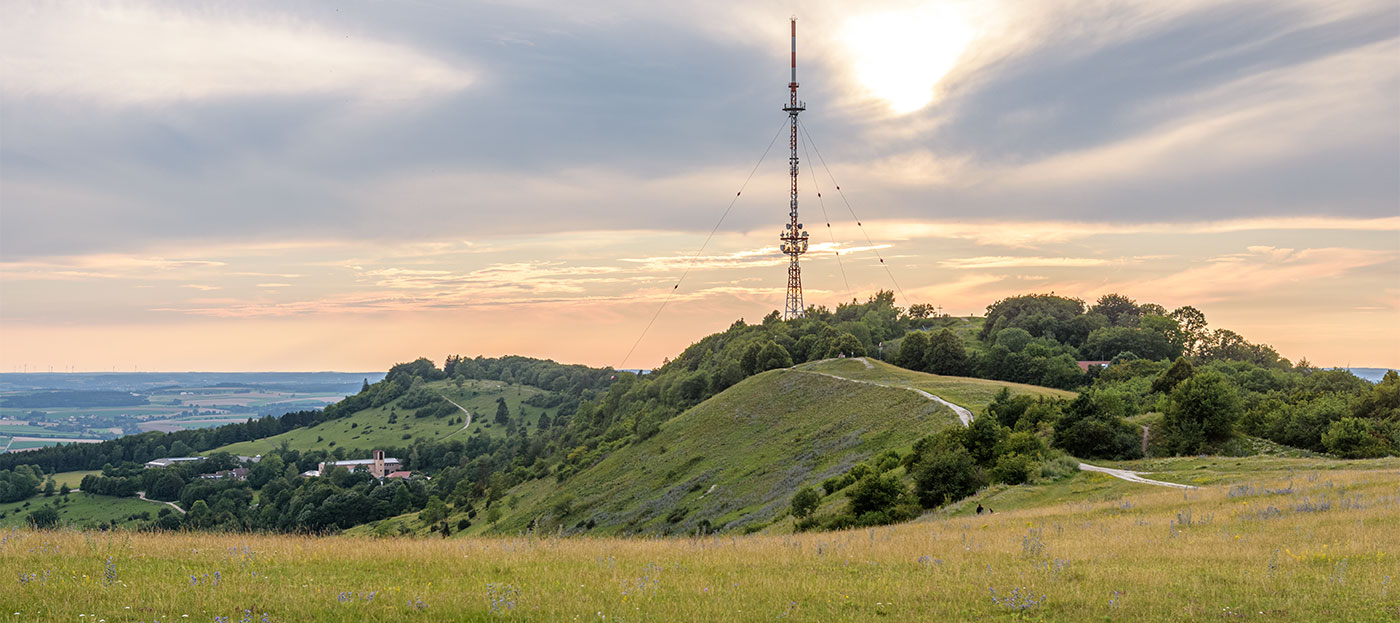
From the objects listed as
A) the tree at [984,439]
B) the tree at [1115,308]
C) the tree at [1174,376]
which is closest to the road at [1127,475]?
the tree at [984,439]

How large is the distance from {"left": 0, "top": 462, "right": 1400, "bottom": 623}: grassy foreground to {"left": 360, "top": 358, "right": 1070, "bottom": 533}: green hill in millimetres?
27626

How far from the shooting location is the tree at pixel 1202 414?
159 ft

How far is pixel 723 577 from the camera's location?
15.5 metres

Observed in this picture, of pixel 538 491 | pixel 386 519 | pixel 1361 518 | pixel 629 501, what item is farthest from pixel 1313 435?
pixel 386 519

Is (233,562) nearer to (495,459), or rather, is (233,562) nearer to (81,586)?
(81,586)

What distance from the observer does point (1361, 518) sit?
72.2 ft

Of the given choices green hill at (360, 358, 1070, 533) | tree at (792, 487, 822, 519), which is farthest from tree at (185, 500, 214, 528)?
tree at (792, 487, 822, 519)

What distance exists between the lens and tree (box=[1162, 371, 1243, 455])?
159 feet

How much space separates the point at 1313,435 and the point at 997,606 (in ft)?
162

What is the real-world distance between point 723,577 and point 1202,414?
148 ft

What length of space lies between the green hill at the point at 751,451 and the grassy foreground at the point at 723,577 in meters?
27.6

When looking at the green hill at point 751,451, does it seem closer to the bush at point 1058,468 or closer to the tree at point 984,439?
the tree at point 984,439

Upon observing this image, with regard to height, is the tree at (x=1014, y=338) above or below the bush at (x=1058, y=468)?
above

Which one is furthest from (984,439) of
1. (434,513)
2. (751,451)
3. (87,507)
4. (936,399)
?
(87,507)
